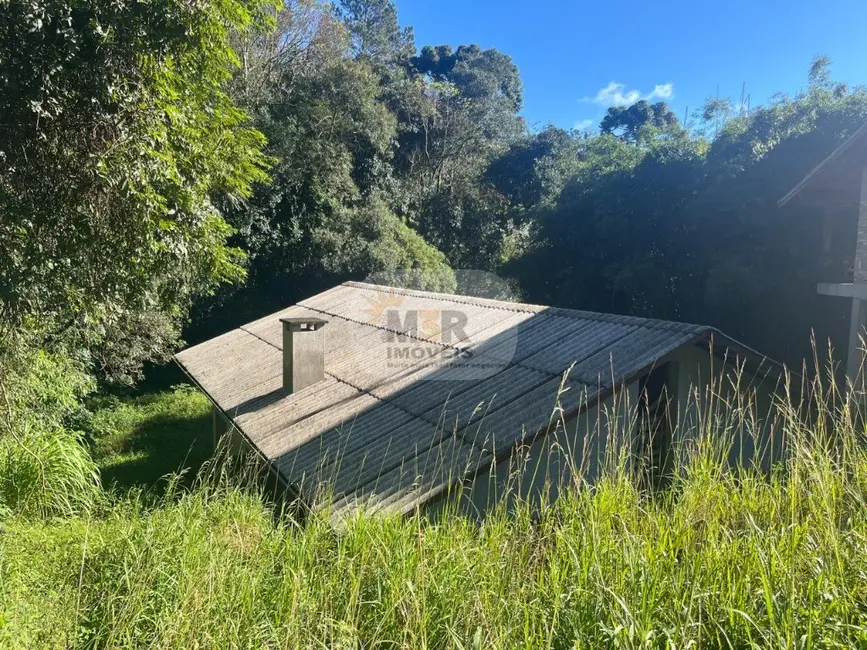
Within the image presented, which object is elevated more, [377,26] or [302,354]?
[377,26]

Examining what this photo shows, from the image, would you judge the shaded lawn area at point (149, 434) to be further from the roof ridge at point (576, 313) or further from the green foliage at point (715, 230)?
the green foliage at point (715, 230)

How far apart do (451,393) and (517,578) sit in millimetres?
3861

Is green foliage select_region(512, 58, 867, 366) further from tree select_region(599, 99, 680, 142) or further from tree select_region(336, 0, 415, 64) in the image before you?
tree select_region(599, 99, 680, 142)

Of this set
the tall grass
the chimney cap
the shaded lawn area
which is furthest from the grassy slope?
the shaded lawn area

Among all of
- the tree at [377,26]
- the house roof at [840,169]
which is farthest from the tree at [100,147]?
the tree at [377,26]

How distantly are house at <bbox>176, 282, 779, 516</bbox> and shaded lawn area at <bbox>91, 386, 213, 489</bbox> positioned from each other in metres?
3.67

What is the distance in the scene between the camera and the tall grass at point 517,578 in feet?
5.50

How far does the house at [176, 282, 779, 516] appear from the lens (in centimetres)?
436

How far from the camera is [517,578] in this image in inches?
82.5

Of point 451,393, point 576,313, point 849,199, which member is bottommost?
point 451,393

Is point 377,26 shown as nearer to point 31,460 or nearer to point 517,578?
point 31,460

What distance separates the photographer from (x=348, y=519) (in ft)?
9.08

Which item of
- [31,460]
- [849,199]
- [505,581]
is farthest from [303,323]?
[849,199]

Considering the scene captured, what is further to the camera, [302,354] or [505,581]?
[302,354]
